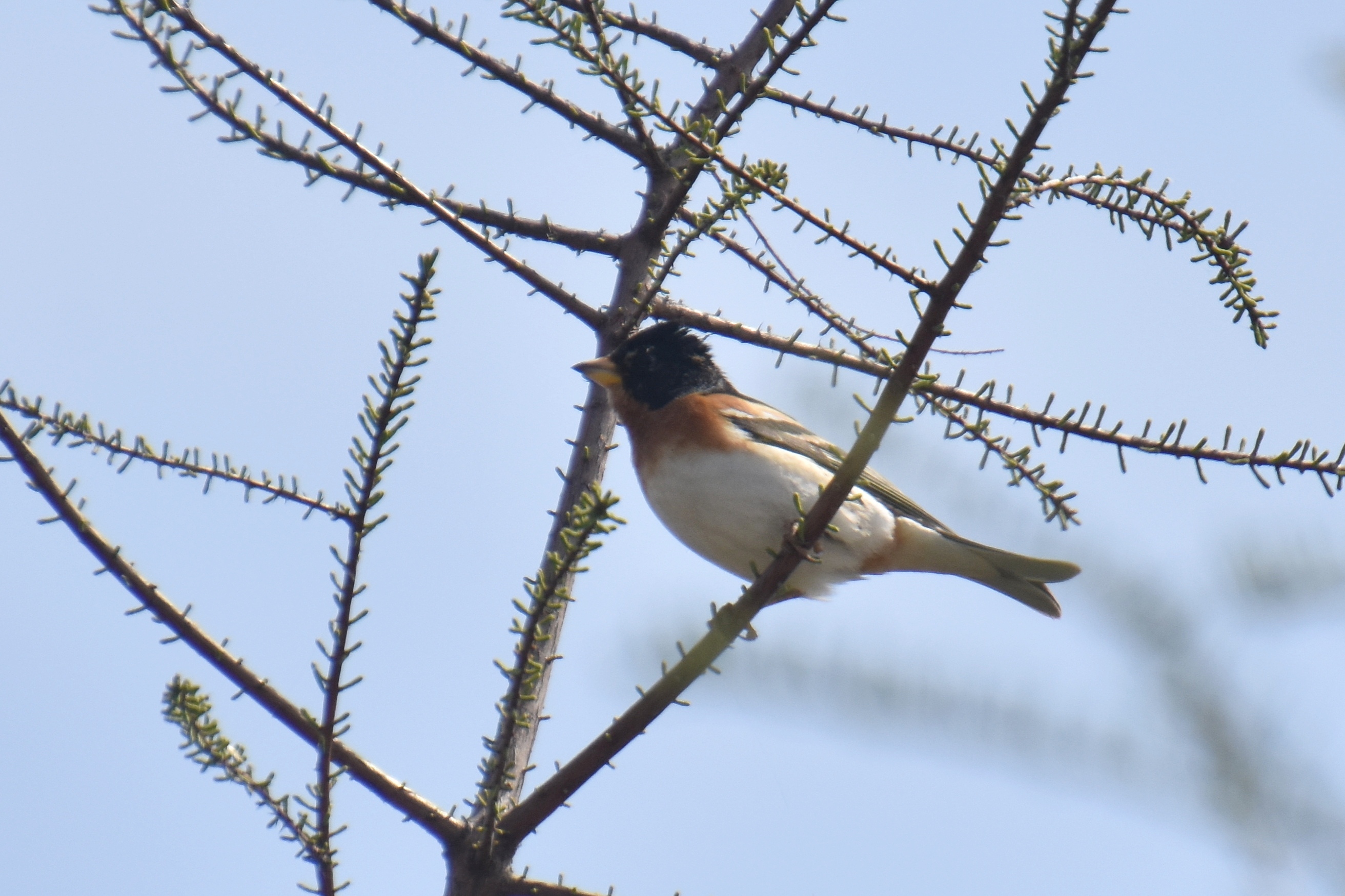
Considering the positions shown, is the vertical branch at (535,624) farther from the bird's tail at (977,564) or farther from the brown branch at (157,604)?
the bird's tail at (977,564)

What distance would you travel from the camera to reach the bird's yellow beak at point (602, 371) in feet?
13.0

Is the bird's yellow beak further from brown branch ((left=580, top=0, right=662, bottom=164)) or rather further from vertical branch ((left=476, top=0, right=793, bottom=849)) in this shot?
brown branch ((left=580, top=0, right=662, bottom=164))

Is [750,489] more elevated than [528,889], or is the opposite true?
[750,489]

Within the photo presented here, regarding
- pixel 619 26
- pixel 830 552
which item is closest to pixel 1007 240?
pixel 619 26

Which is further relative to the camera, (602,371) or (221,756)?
(602,371)

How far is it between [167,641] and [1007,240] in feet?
5.66

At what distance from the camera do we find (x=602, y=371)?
4039 mm

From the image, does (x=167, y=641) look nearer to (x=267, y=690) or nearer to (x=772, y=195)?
(x=267, y=690)

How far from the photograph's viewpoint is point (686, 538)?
4297mm

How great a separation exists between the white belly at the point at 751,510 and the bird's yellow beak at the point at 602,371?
1.28ft

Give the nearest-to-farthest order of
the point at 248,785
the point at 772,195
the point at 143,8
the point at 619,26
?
1. the point at 248,785
2. the point at 772,195
3. the point at 143,8
4. the point at 619,26

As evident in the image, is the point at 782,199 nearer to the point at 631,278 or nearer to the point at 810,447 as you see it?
the point at 631,278

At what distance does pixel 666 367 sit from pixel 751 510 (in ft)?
3.14

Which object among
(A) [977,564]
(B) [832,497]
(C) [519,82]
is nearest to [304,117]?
(C) [519,82]
